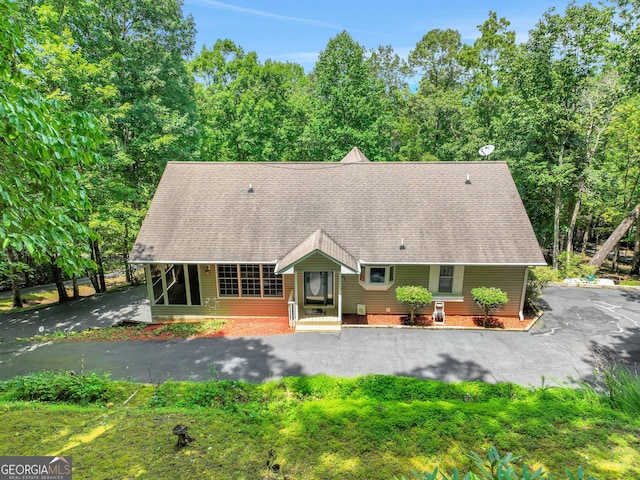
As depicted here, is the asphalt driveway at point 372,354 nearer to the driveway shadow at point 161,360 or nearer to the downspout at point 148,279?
the driveway shadow at point 161,360

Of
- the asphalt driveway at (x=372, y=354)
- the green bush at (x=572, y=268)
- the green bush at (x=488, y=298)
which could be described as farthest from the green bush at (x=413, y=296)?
the green bush at (x=572, y=268)

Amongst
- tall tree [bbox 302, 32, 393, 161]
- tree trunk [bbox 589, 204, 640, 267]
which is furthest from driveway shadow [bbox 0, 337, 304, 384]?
tree trunk [bbox 589, 204, 640, 267]

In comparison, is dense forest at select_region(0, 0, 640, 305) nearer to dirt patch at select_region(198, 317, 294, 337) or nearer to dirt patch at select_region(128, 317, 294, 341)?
dirt patch at select_region(128, 317, 294, 341)

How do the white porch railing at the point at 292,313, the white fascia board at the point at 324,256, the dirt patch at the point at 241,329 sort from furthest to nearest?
the white porch railing at the point at 292,313
the dirt patch at the point at 241,329
the white fascia board at the point at 324,256

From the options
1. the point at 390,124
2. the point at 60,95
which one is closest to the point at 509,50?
the point at 390,124

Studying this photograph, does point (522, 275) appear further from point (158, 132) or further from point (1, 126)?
point (158, 132)

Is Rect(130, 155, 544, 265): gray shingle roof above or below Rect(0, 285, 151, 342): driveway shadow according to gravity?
above
